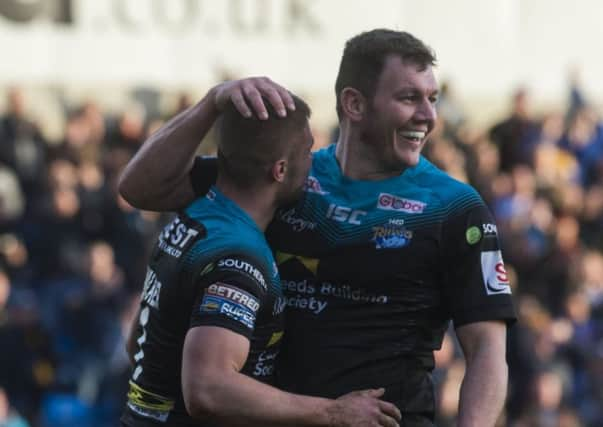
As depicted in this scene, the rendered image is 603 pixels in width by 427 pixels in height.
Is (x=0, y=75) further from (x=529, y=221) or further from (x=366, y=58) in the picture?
(x=366, y=58)

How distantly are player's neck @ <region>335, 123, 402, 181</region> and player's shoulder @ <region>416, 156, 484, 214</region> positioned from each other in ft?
0.28

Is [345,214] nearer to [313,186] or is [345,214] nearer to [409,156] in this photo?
[313,186]

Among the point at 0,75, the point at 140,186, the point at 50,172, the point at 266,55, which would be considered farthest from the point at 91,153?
the point at 140,186

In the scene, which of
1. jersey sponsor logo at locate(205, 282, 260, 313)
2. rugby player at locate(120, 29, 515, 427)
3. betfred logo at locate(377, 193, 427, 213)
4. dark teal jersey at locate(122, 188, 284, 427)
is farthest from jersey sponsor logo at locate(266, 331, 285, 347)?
betfred logo at locate(377, 193, 427, 213)

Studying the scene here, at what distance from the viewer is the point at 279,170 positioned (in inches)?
210

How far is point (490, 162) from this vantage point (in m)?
15.5

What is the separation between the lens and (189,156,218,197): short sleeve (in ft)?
18.4

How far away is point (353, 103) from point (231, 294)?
0.99 metres

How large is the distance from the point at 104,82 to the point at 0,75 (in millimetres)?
1206

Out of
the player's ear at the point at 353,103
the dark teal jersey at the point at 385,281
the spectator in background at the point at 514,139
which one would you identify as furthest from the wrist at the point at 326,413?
the spectator in background at the point at 514,139

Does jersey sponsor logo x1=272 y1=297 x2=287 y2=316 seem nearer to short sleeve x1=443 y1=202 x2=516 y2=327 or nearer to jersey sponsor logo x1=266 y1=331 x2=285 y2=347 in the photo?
jersey sponsor logo x1=266 y1=331 x2=285 y2=347

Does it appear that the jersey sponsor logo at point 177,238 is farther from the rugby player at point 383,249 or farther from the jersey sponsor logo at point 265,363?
the jersey sponsor logo at point 265,363

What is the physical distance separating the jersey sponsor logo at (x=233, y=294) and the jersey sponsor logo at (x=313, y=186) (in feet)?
2.26

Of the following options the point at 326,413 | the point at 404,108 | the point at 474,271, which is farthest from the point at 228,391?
the point at 404,108
